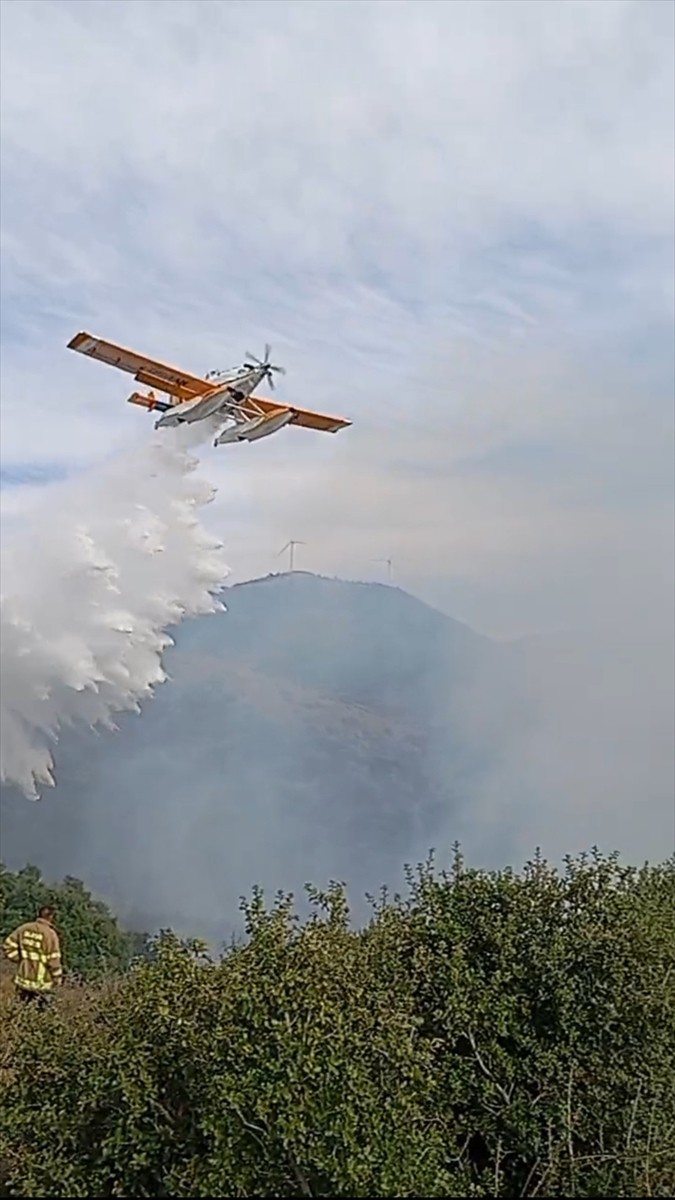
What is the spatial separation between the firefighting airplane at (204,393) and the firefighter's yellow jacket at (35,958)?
51.1 ft

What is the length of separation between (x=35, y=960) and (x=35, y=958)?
1.0 inches

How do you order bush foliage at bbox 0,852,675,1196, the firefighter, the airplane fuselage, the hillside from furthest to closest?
1. the hillside
2. the airplane fuselage
3. the firefighter
4. bush foliage at bbox 0,852,675,1196

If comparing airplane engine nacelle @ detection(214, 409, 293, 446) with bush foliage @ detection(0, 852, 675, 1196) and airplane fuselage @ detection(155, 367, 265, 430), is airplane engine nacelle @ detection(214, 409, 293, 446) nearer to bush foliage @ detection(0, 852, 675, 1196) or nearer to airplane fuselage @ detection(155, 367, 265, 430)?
airplane fuselage @ detection(155, 367, 265, 430)

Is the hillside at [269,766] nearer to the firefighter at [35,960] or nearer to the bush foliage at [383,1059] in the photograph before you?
the firefighter at [35,960]

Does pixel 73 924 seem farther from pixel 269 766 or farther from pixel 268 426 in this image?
pixel 269 766

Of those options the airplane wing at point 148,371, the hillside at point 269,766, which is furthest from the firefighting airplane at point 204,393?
the hillside at point 269,766

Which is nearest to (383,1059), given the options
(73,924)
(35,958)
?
(35,958)

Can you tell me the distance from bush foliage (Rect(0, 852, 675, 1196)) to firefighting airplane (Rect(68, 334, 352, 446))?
18.5 meters

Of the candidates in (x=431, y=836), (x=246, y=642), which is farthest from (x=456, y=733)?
(x=246, y=642)

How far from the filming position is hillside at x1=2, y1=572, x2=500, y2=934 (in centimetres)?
10788

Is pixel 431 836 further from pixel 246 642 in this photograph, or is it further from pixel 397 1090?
pixel 397 1090

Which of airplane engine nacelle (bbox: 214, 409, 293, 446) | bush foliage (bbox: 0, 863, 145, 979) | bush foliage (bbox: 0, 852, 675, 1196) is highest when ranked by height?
airplane engine nacelle (bbox: 214, 409, 293, 446)

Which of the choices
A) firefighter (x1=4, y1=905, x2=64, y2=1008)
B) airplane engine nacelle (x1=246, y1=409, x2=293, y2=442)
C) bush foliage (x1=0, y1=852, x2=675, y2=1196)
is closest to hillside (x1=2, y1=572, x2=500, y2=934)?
airplane engine nacelle (x1=246, y1=409, x2=293, y2=442)

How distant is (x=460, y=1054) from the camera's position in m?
9.37
